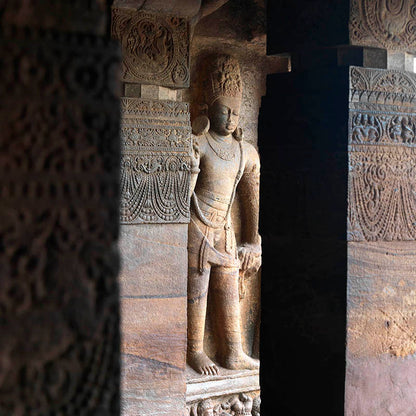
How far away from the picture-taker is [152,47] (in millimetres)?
3576

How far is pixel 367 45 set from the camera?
2285 mm

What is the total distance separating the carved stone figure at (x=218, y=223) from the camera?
4.72 meters

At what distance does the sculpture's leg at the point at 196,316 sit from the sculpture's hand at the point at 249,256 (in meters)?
0.44

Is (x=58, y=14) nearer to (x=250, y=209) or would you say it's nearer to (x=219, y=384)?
(x=219, y=384)

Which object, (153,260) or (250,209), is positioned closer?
(153,260)

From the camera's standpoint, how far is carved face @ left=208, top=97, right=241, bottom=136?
476cm

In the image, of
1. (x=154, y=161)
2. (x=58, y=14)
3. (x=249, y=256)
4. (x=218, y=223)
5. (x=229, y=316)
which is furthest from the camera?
(x=249, y=256)

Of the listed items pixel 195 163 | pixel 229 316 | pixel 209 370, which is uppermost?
pixel 195 163

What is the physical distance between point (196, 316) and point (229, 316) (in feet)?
1.06

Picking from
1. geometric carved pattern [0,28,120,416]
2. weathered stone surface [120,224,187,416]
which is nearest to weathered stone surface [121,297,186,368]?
weathered stone surface [120,224,187,416]

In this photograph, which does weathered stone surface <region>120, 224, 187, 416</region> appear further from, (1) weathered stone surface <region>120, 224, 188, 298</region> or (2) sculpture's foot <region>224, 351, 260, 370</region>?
(2) sculpture's foot <region>224, 351, 260, 370</region>

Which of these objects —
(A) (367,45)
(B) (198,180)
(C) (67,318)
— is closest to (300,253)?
(A) (367,45)

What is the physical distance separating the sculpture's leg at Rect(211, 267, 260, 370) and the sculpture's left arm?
21 cm

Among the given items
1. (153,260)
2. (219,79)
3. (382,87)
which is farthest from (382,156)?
(219,79)
